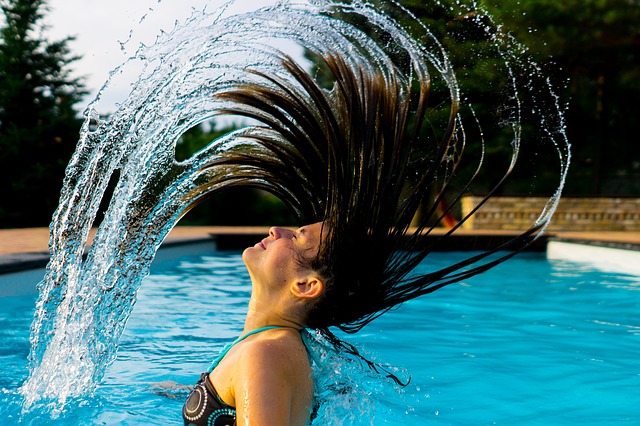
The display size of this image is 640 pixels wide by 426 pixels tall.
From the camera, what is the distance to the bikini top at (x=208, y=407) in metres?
2.32

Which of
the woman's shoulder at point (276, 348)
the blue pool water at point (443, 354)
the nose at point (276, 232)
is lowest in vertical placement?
the blue pool water at point (443, 354)

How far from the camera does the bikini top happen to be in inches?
91.5

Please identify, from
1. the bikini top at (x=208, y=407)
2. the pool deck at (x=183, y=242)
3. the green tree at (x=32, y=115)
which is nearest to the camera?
the bikini top at (x=208, y=407)

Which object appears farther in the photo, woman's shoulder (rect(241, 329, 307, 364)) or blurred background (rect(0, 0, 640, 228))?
blurred background (rect(0, 0, 640, 228))

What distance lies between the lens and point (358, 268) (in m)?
2.44

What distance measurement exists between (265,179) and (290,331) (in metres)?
0.95

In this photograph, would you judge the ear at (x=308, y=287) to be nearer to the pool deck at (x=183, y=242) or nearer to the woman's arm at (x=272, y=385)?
the woman's arm at (x=272, y=385)

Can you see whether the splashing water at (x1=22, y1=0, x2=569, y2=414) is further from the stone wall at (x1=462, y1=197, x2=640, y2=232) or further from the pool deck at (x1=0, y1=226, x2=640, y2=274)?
the stone wall at (x1=462, y1=197, x2=640, y2=232)

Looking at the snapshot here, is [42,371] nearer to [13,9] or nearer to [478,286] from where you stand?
[478,286]

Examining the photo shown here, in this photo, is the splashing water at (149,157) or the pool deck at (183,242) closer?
the splashing water at (149,157)

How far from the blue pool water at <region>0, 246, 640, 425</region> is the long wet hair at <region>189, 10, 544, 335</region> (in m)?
0.99

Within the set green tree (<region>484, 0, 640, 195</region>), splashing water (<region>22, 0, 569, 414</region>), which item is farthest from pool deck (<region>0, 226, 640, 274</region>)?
green tree (<region>484, 0, 640, 195</region>)

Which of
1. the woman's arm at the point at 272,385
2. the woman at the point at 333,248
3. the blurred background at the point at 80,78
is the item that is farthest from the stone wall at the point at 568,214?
the woman's arm at the point at 272,385

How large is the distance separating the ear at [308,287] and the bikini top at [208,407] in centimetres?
14
